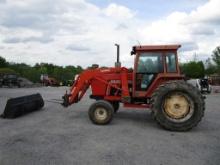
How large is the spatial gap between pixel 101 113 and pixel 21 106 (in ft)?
10.2

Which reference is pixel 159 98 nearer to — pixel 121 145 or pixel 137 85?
pixel 137 85

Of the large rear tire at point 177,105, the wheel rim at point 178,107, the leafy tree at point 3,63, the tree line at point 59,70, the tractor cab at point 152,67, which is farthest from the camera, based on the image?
the leafy tree at point 3,63

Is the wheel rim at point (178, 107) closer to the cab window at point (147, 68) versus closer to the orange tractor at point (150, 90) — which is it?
the orange tractor at point (150, 90)

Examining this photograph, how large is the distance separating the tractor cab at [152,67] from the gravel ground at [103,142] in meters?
1.15

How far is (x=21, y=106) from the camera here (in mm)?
11109

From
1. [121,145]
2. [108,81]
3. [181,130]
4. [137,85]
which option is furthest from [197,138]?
[108,81]

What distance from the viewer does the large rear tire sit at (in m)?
8.87

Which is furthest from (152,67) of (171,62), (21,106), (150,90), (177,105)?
(21,106)

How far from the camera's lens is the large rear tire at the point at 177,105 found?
8.87 metres

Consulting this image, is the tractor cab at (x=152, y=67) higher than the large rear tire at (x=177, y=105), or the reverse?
the tractor cab at (x=152, y=67)

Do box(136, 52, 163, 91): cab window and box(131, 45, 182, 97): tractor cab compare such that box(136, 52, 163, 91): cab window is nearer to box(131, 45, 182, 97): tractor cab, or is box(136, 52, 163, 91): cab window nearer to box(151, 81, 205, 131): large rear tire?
box(131, 45, 182, 97): tractor cab

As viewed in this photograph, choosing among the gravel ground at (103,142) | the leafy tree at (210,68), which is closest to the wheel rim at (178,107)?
the gravel ground at (103,142)

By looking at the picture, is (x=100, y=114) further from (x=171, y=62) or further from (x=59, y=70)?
(x=59, y=70)

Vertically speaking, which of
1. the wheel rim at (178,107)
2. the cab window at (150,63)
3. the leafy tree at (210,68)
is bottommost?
the wheel rim at (178,107)
